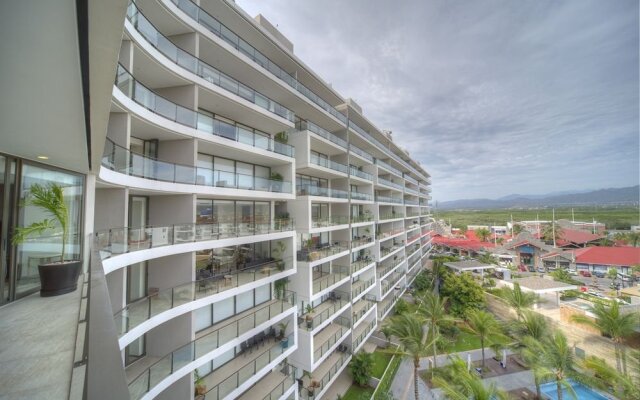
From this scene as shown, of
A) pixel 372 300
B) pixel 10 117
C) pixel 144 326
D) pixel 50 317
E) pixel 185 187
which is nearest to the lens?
pixel 10 117

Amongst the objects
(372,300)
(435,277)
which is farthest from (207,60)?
(435,277)

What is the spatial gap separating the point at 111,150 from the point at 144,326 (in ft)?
17.7

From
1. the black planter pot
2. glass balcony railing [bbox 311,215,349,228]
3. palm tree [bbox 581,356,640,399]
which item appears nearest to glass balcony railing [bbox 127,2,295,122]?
the black planter pot

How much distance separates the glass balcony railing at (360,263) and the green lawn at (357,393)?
294 inches

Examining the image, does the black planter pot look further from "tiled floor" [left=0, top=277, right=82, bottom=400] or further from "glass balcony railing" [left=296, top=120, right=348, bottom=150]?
"glass balcony railing" [left=296, top=120, right=348, bottom=150]

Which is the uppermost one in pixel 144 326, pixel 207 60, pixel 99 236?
pixel 207 60

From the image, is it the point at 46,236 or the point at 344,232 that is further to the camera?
the point at 344,232

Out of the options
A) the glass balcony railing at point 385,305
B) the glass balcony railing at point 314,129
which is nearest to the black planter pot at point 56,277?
the glass balcony railing at point 314,129

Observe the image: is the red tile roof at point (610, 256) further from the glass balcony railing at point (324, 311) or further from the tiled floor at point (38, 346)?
the tiled floor at point (38, 346)

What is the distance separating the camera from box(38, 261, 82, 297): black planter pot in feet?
18.2

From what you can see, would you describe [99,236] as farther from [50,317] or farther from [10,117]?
[10,117]

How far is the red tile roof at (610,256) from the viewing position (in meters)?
39.6

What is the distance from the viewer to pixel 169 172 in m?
9.38

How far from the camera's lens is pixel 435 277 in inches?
1558
